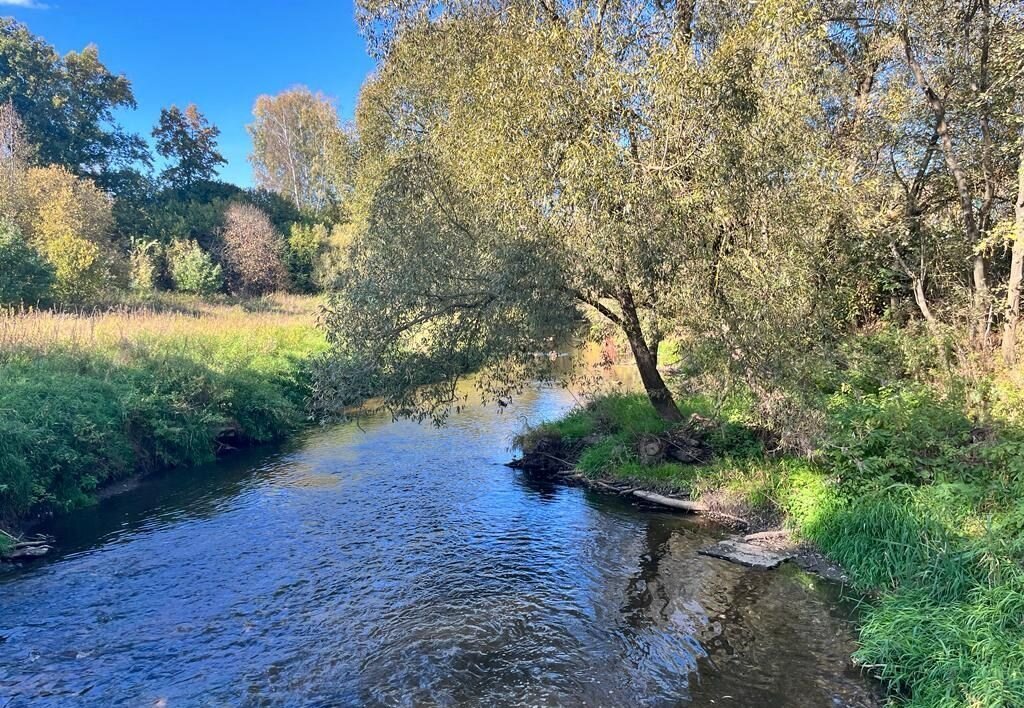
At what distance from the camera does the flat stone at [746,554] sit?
30.2 ft

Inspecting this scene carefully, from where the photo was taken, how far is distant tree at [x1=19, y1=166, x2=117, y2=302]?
928 inches

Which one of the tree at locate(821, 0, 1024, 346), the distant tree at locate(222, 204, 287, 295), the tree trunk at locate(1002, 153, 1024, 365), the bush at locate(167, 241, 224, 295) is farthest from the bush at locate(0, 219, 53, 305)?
the tree trunk at locate(1002, 153, 1024, 365)

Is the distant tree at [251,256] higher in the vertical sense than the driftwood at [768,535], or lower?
higher

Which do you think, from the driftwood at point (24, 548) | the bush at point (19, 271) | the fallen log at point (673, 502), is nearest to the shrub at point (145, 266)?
the bush at point (19, 271)

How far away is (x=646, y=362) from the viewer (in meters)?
12.8

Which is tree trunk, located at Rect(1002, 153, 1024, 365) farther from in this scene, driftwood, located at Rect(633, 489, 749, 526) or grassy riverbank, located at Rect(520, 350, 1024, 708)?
driftwood, located at Rect(633, 489, 749, 526)

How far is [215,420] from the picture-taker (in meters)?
15.6

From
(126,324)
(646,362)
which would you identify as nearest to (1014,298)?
(646,362)

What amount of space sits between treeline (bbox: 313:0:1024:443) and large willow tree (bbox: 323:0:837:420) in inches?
1.5

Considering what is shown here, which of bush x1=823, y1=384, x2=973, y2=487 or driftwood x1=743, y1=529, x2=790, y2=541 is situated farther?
driftwood x1=743, y1=529, x2=790, y2=541

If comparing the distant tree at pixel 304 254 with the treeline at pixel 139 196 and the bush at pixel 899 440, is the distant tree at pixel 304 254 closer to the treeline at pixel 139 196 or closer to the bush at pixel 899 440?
the treeline at pixel 139 196

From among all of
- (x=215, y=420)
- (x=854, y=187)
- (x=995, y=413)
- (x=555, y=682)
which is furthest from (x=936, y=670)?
(x=215, y=420)

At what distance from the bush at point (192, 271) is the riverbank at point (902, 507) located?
27.8m

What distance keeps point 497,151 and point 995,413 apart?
329 inches
